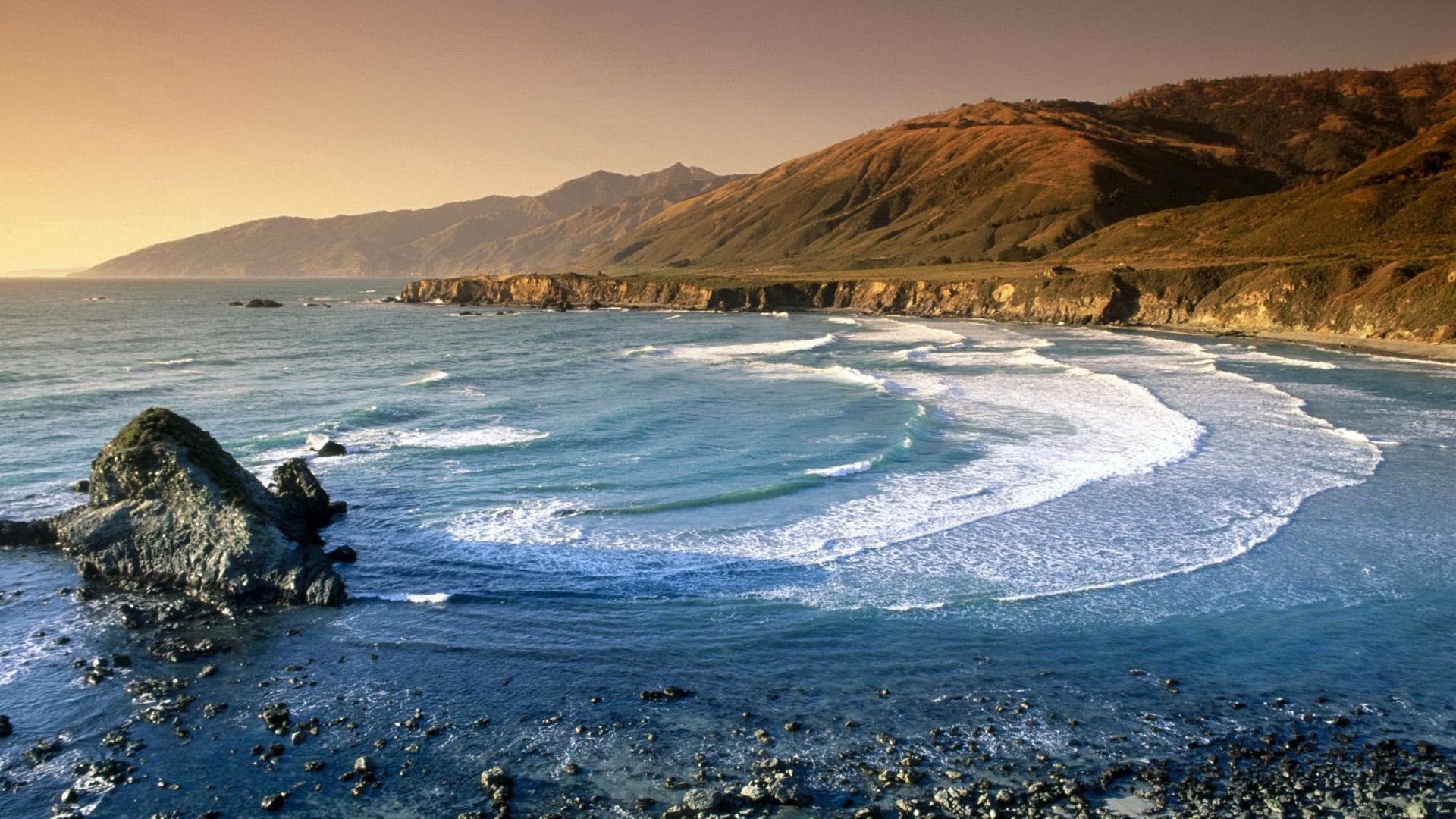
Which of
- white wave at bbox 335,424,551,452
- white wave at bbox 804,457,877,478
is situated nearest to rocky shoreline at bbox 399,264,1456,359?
white wave at bbox 804,457,877,478

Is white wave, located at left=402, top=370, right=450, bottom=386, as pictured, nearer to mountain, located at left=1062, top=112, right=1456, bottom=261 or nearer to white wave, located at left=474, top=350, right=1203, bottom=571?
white wave, located at left=474, top=350, right=1203, bottom=571

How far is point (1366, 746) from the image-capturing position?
1205 centimetres

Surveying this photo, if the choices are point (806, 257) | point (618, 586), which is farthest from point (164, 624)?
point (806, 257)

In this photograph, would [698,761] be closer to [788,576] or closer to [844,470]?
[788,576]

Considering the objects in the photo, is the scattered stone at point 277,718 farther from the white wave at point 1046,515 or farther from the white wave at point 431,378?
the white wave at point 431,378

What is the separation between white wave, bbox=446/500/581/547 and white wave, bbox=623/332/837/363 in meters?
36.5

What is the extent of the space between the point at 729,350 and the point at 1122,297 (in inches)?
1738

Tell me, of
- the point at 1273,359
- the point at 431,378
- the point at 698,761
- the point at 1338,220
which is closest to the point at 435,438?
the point at 431,378

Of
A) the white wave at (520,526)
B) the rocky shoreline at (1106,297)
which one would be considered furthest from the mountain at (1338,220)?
the white wave at (520,526)

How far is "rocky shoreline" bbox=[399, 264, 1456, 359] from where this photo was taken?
205 feet

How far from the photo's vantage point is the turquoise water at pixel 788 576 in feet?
42.0

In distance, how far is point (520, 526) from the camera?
22781 mm

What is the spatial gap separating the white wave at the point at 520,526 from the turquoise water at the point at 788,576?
15 centimetres

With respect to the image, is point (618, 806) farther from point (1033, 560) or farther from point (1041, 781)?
point (1033, 560)
